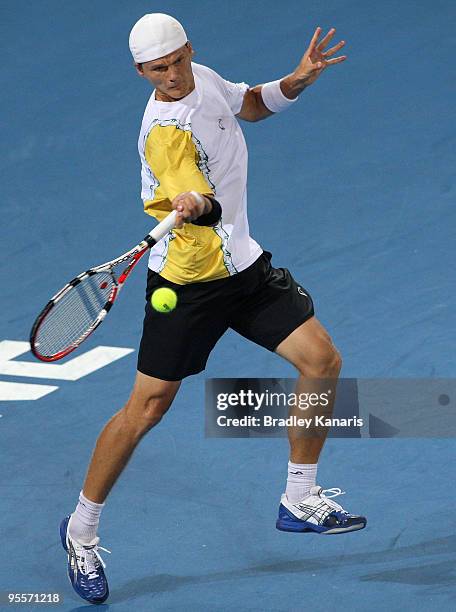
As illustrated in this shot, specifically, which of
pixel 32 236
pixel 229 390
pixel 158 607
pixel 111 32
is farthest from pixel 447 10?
pixel 158 607

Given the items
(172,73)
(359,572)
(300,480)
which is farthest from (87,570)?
(172,73)

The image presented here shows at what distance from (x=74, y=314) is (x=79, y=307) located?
0.12ft

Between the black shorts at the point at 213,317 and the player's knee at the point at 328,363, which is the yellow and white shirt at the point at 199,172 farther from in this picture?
the player's knee at the point at 328,363

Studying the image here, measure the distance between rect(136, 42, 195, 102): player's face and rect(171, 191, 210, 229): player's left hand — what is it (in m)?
0.45

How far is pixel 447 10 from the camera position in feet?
35.5

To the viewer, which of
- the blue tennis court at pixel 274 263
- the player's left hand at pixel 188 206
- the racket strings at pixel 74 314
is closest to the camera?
the player's left hand at pixel 188 206

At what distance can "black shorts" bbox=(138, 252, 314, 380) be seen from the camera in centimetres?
580

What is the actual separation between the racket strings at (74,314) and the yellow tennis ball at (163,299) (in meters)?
0.19

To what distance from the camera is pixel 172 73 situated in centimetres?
553

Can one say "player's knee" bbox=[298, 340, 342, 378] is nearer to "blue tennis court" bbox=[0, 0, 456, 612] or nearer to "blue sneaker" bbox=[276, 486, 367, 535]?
"blue sneaker" bbox=[276, 486, 367, 535]

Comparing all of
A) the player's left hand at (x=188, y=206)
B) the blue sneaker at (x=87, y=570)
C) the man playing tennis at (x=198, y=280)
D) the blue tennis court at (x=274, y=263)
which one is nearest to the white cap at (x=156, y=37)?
the man playing tennis at (x=198, y=280)

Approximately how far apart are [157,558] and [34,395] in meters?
1.69

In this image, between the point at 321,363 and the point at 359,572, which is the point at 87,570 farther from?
the point at 321,363

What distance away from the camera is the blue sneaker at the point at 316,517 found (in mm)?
6062
